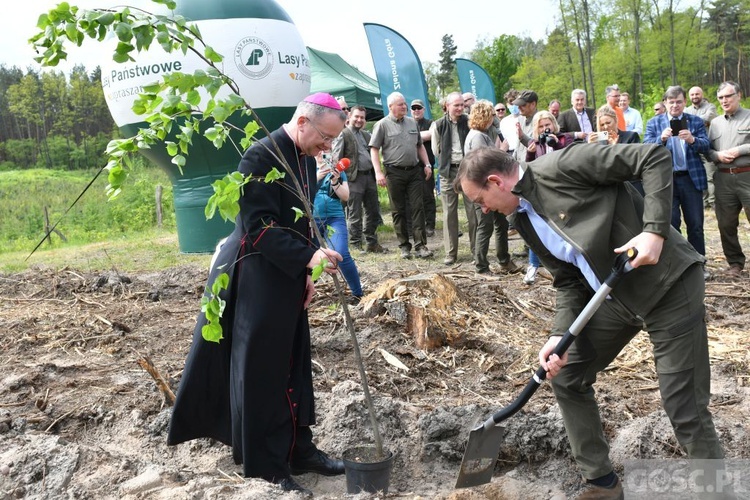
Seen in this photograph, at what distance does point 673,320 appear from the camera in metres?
2.87

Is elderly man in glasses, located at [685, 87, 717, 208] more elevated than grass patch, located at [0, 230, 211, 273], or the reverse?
elderly man in glasses, located at [685, 87, 717, 208]

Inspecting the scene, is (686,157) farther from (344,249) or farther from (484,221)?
(344,249)

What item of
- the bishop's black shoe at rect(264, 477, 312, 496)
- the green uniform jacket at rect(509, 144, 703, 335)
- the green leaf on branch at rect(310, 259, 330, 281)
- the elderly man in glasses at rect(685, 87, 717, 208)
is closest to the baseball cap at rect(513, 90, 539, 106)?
the elderly man in glasses at rect(685, 87, 717, 208)

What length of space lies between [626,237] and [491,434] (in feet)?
3.76

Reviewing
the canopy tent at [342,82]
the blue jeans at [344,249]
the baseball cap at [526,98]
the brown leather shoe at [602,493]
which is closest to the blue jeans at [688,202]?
the baseball cap at [526,98]

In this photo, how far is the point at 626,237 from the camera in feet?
9.58

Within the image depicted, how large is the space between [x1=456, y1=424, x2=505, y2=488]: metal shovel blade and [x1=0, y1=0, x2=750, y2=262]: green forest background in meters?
15.9

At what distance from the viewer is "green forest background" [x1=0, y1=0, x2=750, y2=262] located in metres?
23.4

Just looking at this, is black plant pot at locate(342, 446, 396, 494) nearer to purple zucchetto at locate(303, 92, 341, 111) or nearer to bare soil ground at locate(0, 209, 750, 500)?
bare soil ground at locate(0, 209, 750, 500)

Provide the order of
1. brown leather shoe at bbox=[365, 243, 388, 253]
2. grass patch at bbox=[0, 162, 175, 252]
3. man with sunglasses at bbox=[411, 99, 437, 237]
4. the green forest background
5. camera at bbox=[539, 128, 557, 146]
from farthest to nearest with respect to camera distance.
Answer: the green forest background < grass patch at bbox=[0, 162, 175, 252] < man with sunglasses at bbox=[411, 99, 437, 237] < brown leather shoe at bbox=[365, 243, 388, 253] < camera at bbox=[539, 128, 557, 146]

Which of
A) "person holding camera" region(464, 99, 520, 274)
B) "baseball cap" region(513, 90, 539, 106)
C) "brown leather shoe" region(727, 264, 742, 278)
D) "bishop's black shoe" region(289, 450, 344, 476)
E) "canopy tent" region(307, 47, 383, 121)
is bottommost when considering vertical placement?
"brown leather shoe" region(727, 264, 742, 278)

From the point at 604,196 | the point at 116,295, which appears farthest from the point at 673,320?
the point at 116,295

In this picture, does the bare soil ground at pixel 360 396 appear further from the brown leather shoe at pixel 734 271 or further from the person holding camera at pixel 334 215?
the person holding camera at pixel 334 215

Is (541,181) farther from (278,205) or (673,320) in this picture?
(278,205)
